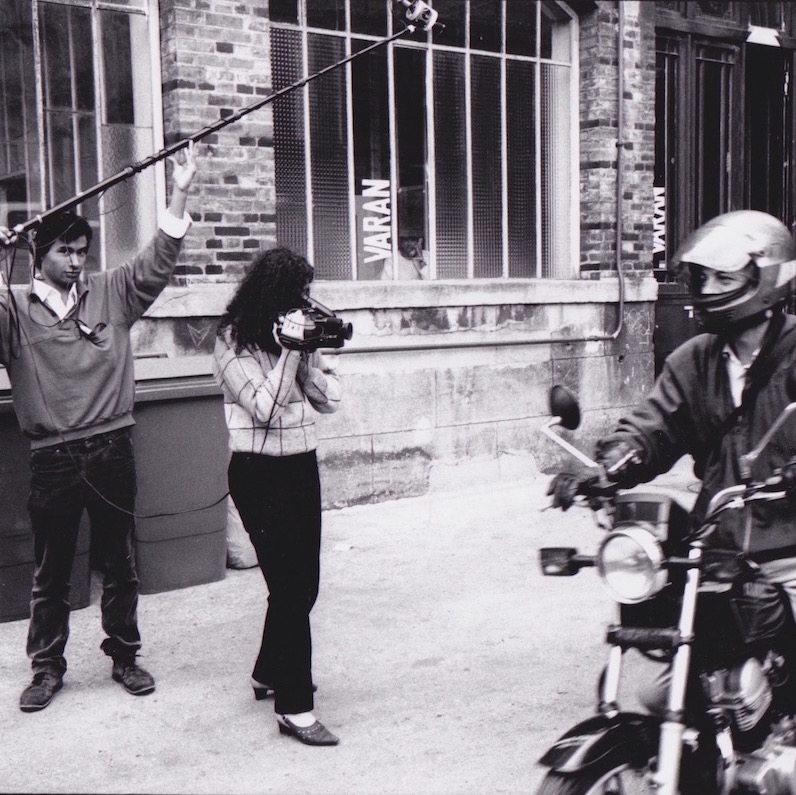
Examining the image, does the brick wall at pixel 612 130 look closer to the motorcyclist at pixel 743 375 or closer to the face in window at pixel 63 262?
the face in window at pixel 63 262

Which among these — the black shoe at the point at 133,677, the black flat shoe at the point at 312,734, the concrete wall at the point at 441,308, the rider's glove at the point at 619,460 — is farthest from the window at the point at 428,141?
the rider's glove at the point at 619,460

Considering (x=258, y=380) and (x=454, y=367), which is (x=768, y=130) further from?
(x=258, y=380)

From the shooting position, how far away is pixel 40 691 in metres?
4.35

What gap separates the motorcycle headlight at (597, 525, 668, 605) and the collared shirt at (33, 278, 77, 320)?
8.65ft

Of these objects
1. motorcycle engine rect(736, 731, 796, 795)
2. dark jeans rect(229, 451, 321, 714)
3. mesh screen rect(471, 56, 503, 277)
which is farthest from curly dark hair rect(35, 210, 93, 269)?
mesh screen rect(471, 56, 503, 277)

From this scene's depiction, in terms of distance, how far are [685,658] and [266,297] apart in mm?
2138

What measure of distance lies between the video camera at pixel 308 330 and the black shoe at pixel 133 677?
1.59 meters

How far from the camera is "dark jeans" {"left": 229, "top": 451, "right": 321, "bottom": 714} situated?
13.0 ft

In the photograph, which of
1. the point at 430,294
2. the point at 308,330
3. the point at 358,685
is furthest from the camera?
the point at 430,294

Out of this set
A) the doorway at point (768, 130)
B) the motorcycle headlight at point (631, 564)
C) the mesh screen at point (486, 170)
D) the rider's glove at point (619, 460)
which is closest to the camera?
the motorcycle headlight at point (631, 564)

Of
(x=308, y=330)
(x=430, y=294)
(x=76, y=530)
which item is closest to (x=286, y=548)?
(x=308, y=330)

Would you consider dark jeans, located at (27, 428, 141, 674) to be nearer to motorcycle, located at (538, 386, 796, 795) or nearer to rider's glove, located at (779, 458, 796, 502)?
motorcycle, located at (538, 386, 796, 795)

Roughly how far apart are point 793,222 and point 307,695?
8419 mm

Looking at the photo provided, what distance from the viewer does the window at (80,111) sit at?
636cm
